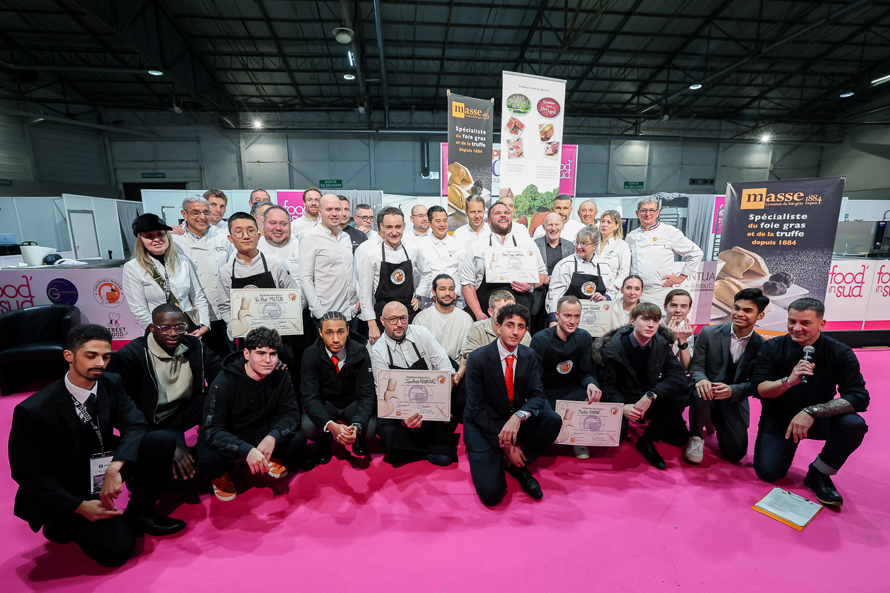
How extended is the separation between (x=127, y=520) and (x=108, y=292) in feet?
15.0

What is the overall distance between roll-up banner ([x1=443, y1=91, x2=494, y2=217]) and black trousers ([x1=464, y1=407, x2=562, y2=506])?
3.33 m

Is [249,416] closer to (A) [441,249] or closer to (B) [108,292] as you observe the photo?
(A) [441,249]

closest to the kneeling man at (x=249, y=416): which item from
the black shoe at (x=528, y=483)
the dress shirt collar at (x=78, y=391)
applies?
the dress shirt collar at (x=78, y=391)

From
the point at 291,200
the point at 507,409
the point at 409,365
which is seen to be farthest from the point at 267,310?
the point at 291,200

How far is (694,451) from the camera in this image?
10.5ft

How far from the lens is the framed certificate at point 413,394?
2859 mm

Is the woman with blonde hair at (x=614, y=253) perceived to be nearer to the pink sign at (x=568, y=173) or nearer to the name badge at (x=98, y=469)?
the name badge at (x=98, y=469)

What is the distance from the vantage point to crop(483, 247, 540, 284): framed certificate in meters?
3.96

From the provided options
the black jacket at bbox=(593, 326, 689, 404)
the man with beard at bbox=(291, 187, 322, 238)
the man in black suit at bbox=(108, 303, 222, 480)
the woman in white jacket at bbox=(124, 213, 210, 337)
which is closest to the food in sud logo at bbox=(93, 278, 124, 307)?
the man with beard at bbox=(291, 187, 322, 238)

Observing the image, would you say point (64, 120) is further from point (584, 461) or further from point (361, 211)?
point (584, 461)

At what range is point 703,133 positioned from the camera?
19.7 metres

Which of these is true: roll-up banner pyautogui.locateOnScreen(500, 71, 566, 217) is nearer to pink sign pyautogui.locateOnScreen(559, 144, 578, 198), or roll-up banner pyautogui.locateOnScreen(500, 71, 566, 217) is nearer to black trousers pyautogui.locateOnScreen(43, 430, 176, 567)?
black trousers pyautogui.locateOnScreen(43, 430, 176, 567)

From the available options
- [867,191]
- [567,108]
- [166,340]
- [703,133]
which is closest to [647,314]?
[166,340]

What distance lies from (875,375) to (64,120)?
78.5 feet
